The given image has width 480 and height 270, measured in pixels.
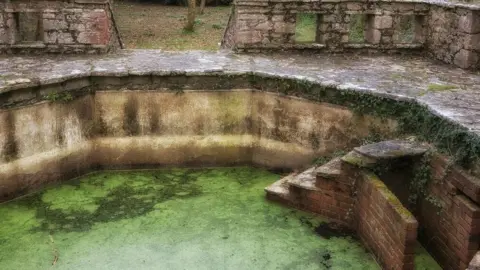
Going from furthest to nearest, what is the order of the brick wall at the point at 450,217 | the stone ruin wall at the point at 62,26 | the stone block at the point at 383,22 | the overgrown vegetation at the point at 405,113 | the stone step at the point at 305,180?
the stone block at the point at 383,22 → the stone ruin wall at the point at 62,26 → the stone step at the point at 305,180 → the overgrown vegetation at the point at 405,113 → the brick wall at the point at 450,217

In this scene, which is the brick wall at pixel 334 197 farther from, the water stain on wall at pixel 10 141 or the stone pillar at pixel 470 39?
the water stain on wall at pixel 10 141

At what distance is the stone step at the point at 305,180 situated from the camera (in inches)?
→ 244

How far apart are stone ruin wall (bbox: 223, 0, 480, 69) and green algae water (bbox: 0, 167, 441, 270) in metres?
2.48

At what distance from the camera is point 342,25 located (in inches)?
336

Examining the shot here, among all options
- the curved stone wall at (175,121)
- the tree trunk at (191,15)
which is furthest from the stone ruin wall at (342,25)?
the tree trunk at (191,15)

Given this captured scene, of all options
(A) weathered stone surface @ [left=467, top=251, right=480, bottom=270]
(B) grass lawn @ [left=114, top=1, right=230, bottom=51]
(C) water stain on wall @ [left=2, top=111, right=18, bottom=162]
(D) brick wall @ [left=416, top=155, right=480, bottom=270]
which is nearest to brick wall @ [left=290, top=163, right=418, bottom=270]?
(D) brick wall @ [left=416, top=155, right=480, bottom=270]

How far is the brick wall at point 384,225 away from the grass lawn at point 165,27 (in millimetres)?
8831

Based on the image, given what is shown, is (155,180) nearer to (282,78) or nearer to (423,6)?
(282,78)

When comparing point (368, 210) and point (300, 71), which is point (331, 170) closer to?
point (368, 210)

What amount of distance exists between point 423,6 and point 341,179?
4.17 meters

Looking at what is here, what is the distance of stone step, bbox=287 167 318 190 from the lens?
244 inches

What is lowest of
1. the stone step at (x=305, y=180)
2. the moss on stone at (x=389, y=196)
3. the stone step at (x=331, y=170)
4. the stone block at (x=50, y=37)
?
the stone step at (x=305, y=180)

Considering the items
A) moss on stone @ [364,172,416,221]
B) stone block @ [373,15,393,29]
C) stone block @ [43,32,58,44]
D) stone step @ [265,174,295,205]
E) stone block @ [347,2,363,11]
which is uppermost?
stone block @ [347,2,363,11]

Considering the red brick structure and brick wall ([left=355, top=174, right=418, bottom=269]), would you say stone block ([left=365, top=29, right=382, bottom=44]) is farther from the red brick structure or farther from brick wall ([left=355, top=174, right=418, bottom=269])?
brick wall ([left=355, top=174, right=418, bottom=269])
